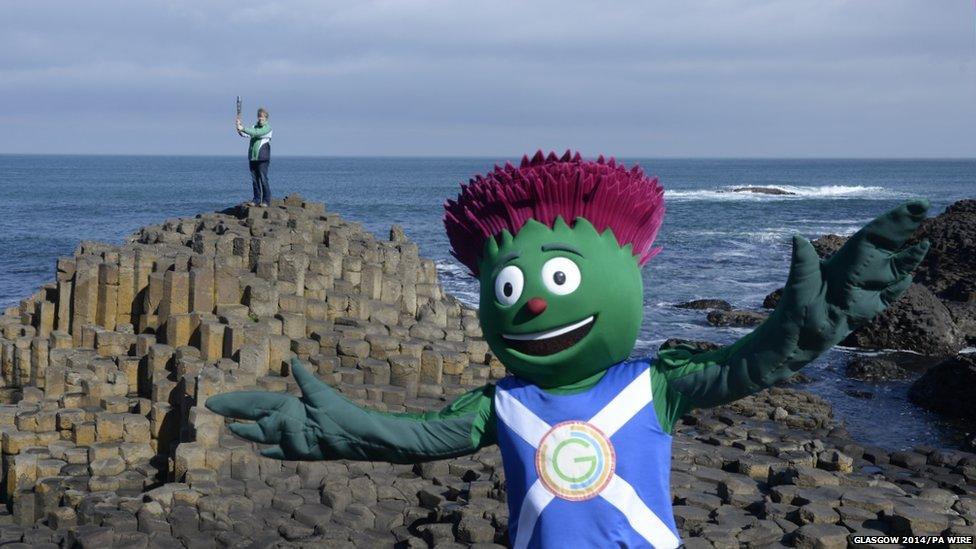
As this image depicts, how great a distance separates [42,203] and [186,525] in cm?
5540

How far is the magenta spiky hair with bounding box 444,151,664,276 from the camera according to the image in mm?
4379

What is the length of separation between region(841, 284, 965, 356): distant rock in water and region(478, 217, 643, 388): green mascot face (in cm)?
1593

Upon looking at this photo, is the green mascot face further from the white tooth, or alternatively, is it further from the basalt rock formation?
the basalt rock formation

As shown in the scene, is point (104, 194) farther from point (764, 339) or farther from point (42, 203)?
point (764, 339)

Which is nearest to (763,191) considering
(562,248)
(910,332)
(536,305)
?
(910,332)

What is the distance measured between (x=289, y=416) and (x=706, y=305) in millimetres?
20496

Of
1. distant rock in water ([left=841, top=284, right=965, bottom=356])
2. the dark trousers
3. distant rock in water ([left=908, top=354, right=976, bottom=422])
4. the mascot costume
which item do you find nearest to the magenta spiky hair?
the mascot costume

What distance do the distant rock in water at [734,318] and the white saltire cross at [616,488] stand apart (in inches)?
701

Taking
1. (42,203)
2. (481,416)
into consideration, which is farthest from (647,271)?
(42,203)

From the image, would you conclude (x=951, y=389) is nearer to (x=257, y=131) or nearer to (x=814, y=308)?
(x=257, y=131)

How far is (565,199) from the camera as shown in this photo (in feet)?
14.4

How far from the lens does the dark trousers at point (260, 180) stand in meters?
14.4

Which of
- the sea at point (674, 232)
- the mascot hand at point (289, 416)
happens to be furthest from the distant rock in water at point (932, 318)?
the mascot hand at point (289, 416)

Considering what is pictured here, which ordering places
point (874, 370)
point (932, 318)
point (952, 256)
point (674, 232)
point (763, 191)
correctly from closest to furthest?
point (874, 370) → point (932, 318) → point (952, 256) → point (674, 232) → point (763, 191)
